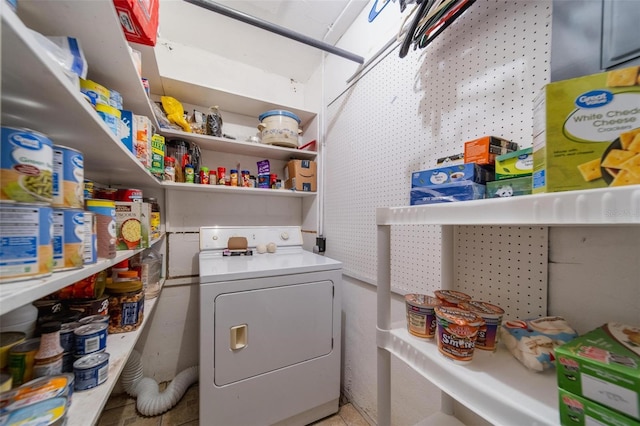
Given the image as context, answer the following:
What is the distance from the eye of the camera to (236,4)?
59.9 inches

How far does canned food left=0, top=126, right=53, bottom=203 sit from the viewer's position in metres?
0.39

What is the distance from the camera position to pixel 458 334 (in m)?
0.57

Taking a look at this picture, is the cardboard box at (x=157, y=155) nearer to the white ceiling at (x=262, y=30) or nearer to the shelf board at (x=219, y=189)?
the shelf board at (x=219, y=189)

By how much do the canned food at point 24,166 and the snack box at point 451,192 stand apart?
3.05ft

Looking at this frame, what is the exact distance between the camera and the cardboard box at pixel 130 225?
3.06 ft

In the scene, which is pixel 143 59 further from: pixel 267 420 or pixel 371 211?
pixel 267 420

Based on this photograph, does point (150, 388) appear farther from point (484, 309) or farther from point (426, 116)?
point (426, 116)

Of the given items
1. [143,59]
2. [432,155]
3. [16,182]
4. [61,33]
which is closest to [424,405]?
[432,155]

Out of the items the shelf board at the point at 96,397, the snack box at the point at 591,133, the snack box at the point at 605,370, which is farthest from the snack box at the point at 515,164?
the shelf board at the point at 96,397

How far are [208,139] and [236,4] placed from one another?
3.03ft

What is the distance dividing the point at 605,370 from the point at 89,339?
4.09ft

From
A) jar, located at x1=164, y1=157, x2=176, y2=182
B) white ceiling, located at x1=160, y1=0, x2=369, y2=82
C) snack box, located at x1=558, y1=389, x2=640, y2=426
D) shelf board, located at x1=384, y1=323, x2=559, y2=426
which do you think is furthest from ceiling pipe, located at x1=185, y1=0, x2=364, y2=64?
snack box, located at x1=558, y1=389, x2=640, y2=426

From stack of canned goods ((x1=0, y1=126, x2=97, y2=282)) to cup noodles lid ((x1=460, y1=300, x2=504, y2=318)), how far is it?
1025 millimetres

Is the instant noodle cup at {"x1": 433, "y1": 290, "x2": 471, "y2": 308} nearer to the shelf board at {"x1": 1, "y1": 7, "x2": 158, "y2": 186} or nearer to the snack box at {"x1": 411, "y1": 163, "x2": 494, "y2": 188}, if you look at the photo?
the snack box at {"x1": 411, "y1": 163, "x2": 494, "y2": 188}
